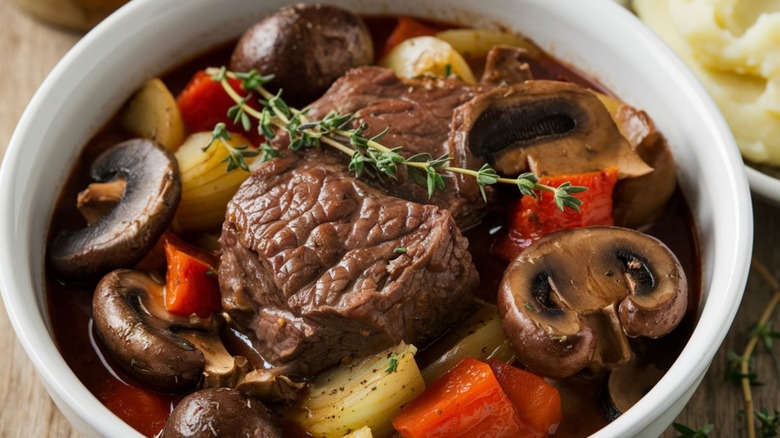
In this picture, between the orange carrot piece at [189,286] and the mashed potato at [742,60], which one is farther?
the mashed potato at [742,60]

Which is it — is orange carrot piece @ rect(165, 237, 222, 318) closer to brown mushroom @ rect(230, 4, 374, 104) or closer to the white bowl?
the white bowl

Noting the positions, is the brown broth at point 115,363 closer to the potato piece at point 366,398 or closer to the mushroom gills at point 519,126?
the potato piece at point 366,398

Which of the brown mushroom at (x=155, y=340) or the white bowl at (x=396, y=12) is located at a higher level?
the white bowl at (x=396, y=12)

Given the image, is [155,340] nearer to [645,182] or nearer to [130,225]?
[130,225]

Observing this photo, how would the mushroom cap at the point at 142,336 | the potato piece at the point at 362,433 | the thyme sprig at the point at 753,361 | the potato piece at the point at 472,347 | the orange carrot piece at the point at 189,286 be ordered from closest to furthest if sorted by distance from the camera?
the potato piece at the point at 362,433 → the mushroom cap at the point at 142,336 → the potato piece at the point at 472,347 → the orange carrot piece at the point at 189,286 → the thyme sprig at the point at 753,361

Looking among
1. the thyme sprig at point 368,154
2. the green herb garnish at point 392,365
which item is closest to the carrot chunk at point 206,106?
the thyme sprig at point 368,154

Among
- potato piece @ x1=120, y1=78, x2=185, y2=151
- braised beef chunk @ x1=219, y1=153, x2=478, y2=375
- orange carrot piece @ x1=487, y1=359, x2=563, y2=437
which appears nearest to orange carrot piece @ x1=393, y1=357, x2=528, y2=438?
orange carrot piece @ x1=487, y1=359, x2=563, y2=437

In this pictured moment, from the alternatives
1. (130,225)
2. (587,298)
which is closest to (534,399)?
(587,298)

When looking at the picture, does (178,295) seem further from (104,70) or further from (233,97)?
(104,70)
